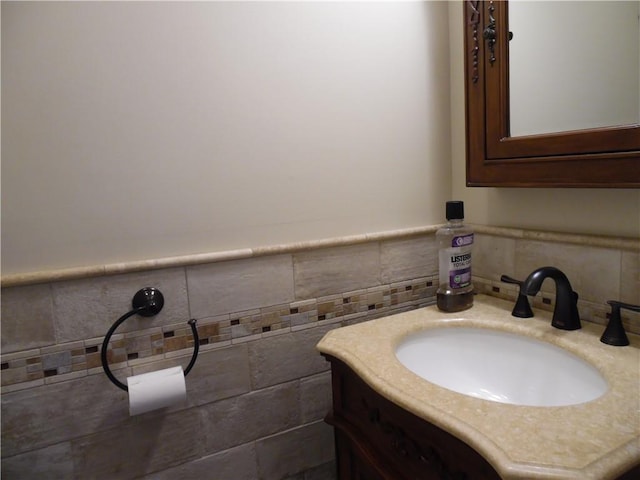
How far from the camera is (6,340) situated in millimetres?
842

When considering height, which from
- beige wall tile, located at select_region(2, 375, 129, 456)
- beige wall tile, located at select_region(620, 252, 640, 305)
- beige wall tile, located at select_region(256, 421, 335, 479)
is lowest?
beige wall tile, located at select_region(256, 421, 335, 479)

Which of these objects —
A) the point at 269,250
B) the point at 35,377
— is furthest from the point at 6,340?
the point at 269,250

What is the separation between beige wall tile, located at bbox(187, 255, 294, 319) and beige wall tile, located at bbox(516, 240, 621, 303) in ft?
2.07

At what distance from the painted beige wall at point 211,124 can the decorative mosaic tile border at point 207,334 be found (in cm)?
18

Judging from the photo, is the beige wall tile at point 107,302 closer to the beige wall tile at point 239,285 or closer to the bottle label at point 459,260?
the beige wall tile at point 239,285

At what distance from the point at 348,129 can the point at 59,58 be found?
0.67 meters

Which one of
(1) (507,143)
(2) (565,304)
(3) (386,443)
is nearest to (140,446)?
(3) (386,443)

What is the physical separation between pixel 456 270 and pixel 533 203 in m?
0.27

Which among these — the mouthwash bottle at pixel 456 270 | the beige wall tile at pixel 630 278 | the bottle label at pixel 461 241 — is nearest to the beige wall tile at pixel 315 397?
the mouthwash bottle at pixel 456 270

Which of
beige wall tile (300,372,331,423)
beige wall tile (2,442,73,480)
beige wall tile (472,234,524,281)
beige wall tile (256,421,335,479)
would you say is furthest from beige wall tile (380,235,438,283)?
beige wall tile (2,442,73,480)

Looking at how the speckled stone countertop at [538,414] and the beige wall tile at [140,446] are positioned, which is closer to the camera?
the speckled stone countertop at [538,414]

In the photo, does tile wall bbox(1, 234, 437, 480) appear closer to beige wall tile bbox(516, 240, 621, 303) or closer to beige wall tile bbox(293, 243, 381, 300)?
beige wall tile bbox(293, 243, 381, 300)

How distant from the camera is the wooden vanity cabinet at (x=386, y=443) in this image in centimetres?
64

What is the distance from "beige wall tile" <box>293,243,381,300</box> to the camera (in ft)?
3.64
